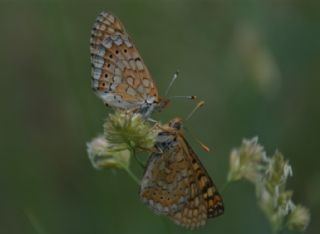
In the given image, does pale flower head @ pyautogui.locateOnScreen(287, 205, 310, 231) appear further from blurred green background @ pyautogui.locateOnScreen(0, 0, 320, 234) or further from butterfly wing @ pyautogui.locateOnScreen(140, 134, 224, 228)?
blurred green background @ pyautogui.locateOnScreen(0, 0, 320, 234)

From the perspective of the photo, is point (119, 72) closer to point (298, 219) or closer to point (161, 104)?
point (161, 104)

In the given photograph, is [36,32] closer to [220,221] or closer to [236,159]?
[220,221]

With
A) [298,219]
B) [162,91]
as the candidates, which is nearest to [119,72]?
[298,219]

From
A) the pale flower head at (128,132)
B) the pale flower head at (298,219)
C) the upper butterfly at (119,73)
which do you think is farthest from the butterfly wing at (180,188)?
the pale flower head at (298,219)

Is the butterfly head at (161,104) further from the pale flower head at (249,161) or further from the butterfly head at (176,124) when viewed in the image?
the pale flower head at (249,161)

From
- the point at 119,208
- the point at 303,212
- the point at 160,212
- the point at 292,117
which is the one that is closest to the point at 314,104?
the point at 292,117

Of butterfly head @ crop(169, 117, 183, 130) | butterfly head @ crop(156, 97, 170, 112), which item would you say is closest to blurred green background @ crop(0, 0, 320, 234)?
butterfly head @ crop(156, 97, 170, 112)
